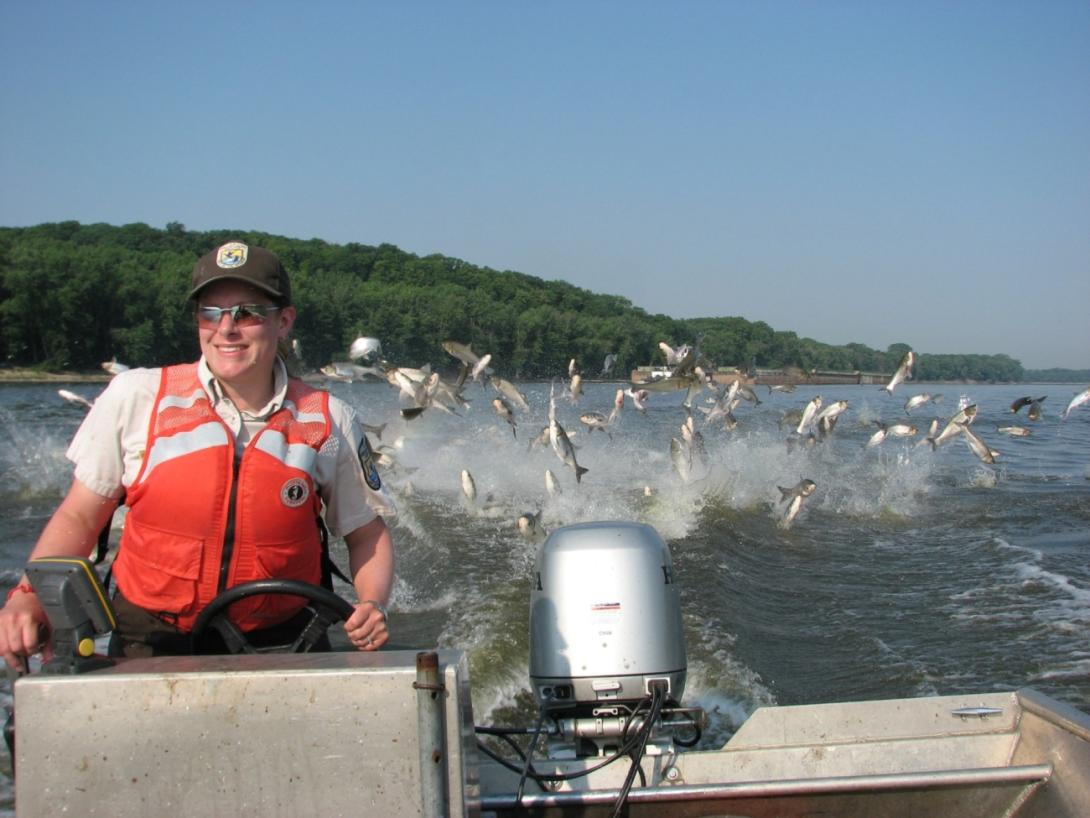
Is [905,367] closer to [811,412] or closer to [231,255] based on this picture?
[811,412]

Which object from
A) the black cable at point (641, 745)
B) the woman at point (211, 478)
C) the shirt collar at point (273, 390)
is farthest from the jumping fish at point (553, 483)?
the woman at point (211, 478)

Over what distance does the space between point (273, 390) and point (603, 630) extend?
1.66m

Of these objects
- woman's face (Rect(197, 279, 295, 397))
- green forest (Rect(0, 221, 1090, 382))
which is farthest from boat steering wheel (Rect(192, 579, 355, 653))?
green forest (Rect(0, 221, 1090, 382))

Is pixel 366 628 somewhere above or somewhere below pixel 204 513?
below

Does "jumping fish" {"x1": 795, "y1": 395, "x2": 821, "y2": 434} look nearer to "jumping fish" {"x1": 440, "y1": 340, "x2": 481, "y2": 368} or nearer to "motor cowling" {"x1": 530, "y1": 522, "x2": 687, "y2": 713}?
"jumping fish" {"x1": 440, "y1": 340, "x2": 481, "y2": 368}

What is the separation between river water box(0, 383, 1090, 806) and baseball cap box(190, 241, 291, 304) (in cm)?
402

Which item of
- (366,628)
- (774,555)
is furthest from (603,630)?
(774,555)

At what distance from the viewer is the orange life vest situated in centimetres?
287

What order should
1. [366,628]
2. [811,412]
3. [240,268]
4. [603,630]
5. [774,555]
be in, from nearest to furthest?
[366,628] → [240,268] → [603,630] → [774,555] → [811,412]

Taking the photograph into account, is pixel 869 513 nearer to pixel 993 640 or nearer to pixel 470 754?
pixel 993 640

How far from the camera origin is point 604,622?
13.0ft

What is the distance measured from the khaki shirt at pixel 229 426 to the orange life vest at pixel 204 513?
0.13ft

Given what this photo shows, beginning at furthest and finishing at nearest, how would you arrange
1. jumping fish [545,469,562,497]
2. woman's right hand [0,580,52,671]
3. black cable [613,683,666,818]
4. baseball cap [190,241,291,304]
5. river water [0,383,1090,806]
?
jumping fish [545,469,562,497]
river water [0,383,1090,806]
black cable [613,683,666,818]
baseball cap [190,241,291,304]
woman's right hand [0,580,52,671]

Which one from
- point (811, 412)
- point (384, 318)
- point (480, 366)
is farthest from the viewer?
point (384, 318)
